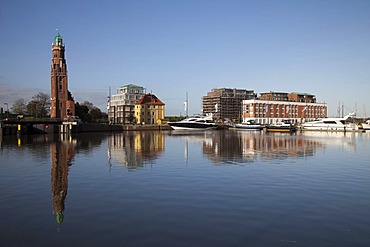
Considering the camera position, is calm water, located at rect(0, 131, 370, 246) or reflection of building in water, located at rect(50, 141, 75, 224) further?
reflection of building in water, located at rect(50, 141, 75, 224)

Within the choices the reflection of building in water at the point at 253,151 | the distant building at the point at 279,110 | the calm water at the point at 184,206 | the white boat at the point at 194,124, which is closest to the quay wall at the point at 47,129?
the white boat at the point at 194,124

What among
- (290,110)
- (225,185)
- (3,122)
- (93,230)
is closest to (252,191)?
(225,185)

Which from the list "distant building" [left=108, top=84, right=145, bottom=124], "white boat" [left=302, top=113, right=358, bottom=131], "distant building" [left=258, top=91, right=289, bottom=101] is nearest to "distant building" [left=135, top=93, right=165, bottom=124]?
"distant building" [left=108, top=84, right=145, bottom=124]

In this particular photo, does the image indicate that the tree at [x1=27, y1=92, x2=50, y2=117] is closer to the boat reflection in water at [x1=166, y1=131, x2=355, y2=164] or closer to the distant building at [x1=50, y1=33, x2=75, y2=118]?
the distant building at [x1=50, y1=33, x2=75, y2=118]

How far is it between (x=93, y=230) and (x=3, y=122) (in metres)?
83.1

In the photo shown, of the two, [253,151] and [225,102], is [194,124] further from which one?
[253,151]

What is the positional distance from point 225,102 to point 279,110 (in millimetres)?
28711

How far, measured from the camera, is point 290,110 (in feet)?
591

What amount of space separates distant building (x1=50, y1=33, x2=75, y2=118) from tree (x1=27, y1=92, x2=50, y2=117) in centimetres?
1070

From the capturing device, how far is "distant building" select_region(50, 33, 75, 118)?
115875 mm

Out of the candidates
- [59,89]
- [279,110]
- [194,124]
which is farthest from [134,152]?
[279,110]

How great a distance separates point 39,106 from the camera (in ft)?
412

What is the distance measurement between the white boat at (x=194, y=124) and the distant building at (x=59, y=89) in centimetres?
3628

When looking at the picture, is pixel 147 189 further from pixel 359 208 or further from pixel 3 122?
pixel 3 122
